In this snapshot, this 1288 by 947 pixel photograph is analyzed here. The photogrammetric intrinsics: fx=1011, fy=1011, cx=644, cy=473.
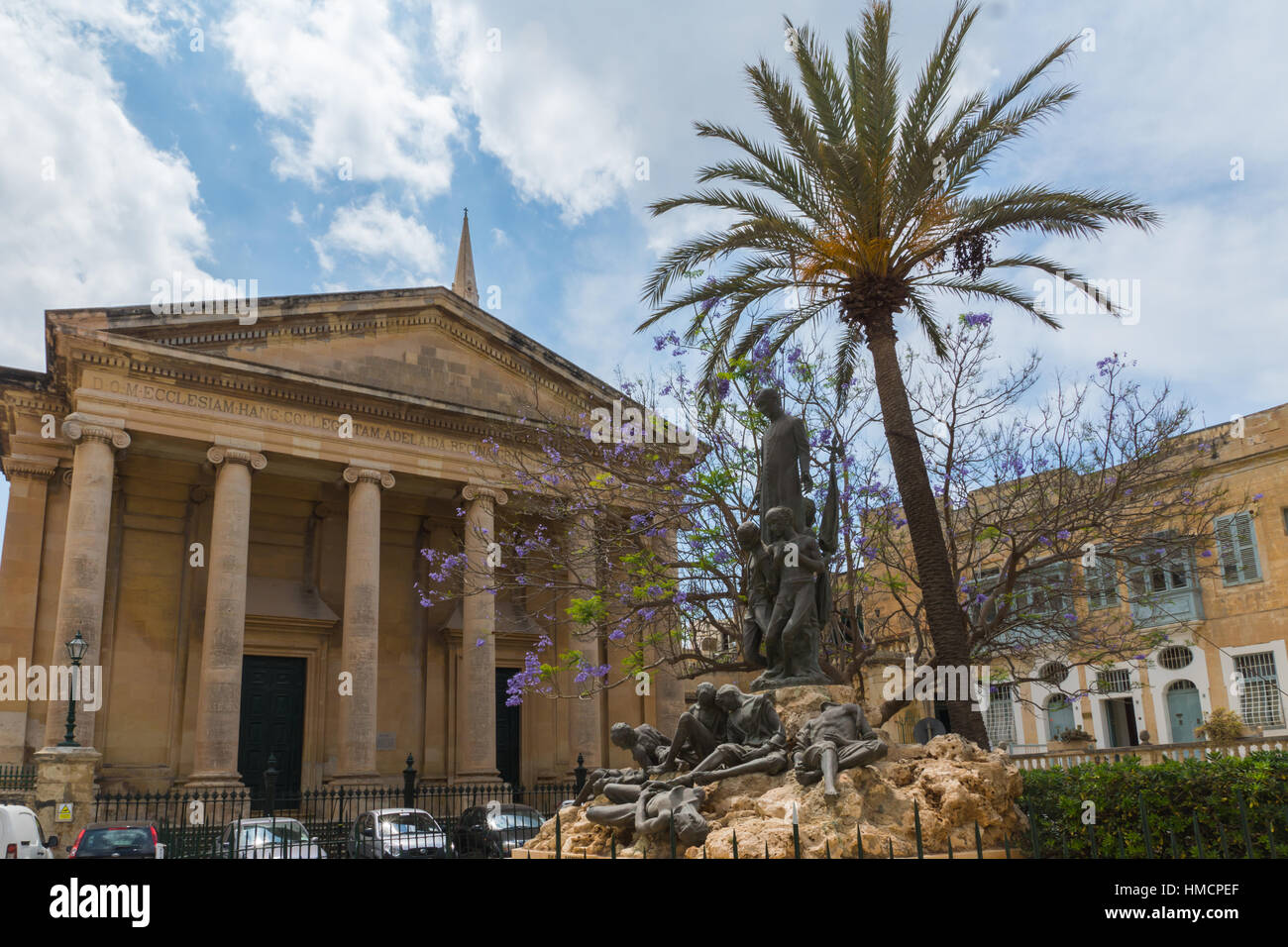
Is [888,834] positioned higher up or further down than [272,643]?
further down

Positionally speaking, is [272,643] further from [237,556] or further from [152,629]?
[237,556]

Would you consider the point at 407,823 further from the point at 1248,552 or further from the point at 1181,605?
the point at 1248,552

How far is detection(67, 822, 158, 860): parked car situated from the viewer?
43.4 ft

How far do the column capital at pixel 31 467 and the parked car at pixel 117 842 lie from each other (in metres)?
11.3

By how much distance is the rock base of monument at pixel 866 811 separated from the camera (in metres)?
5.83

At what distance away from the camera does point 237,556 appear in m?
20.4

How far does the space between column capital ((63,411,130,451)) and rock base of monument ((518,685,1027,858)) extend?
627 inches

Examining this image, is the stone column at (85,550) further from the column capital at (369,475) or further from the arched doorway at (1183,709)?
the arched doorway at (1183,709)

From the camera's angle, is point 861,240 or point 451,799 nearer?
point 861,240

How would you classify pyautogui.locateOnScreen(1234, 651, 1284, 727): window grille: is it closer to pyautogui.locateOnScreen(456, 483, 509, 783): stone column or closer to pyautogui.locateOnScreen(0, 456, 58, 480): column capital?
pyautogui.locateOnScreen(456, 483, 509, 783): stone column

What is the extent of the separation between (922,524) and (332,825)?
38.4 feet

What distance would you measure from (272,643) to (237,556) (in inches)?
159

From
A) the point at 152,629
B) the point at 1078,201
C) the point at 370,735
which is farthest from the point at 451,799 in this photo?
the point at 1078,201

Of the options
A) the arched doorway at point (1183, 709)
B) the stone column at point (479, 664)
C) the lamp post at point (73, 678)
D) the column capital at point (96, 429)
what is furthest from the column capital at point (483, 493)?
the arched doorway at point (1183, 709)
